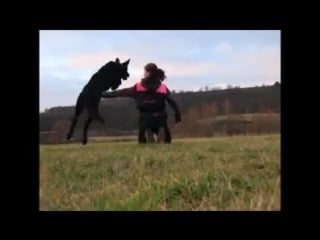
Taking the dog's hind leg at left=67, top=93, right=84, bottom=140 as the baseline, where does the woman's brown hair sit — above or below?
above

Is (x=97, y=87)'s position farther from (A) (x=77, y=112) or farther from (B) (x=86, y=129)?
(B) (x=86, y=129)

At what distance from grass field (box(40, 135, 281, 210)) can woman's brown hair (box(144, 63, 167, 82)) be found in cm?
64

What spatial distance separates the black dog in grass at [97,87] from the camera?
4512 millimetres

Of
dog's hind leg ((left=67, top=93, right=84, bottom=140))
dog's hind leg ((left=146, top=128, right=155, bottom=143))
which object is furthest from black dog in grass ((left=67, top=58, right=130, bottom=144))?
dog's hind leg ((left=146, top=128, right=155, bottom=143))

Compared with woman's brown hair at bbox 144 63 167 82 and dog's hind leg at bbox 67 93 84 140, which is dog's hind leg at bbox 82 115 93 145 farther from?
woman's brown hair at bbox 144 63 167 82

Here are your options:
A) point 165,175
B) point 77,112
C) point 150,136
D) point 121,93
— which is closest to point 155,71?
point 121,93

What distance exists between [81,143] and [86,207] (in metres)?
1.16

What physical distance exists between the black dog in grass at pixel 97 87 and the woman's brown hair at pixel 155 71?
0.20 metres

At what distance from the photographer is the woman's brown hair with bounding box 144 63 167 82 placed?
4359 mm

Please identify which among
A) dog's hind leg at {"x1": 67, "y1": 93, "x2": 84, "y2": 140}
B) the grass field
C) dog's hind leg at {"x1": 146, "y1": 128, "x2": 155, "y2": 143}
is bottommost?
the grass field

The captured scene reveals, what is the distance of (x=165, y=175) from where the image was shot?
13.1ft

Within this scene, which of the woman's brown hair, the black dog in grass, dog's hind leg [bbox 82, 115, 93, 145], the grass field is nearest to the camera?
the grass field

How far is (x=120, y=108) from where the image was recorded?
473cm

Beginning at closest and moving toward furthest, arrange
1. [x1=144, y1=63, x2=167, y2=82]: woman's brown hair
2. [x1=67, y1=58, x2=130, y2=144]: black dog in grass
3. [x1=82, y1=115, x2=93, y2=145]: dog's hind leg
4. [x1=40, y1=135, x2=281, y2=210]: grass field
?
[x1=40, y1=135, x2=281, y2=210]: grass field
[x1=144, y1=63, x2=167, y2=82]: woman's brown hair
[x1=67, y1=58, x2=130, y2=144]: black dog in grass
[x1=82, y1=115, x2=93, y2=145]: dog's hind leg
